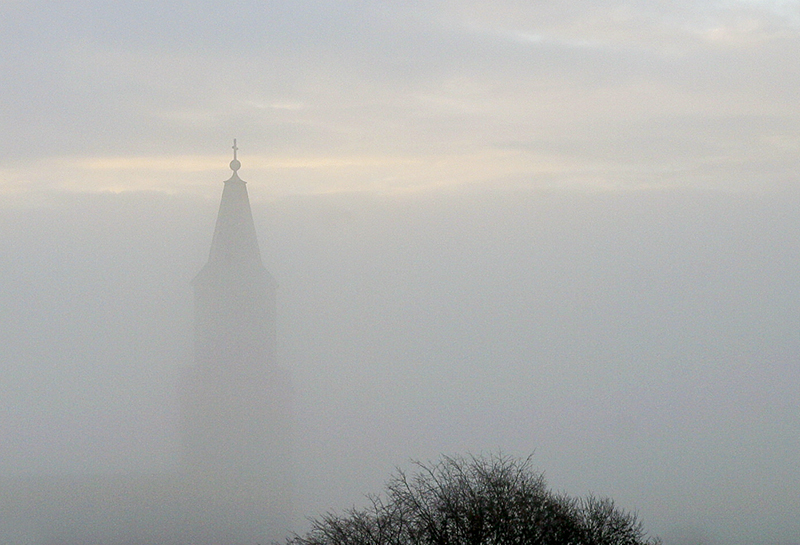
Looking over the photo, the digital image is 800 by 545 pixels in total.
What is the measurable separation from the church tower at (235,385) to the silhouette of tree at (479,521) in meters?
62.4

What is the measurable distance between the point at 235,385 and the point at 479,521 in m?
66.0

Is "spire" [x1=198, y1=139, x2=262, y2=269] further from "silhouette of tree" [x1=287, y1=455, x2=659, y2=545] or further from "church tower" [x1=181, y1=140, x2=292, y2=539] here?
"silhouette of tree" [x1=287, y1=455, x2=659, y2=545]

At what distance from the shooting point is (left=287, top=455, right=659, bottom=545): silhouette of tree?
3170 centimetres

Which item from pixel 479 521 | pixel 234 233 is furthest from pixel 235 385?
pixel 479 521

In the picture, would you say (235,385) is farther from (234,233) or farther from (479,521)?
(479,521)

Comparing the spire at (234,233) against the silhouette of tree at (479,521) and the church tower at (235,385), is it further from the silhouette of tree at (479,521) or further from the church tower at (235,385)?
the silhouette of tree at (479,521)

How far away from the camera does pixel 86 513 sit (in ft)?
327

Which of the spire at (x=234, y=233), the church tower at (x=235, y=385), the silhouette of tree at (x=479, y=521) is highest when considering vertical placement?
the spire at (x=234, y=233)

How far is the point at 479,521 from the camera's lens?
3167 centimetres

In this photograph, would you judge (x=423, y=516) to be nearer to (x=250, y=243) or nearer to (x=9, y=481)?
(x=250, y=243)

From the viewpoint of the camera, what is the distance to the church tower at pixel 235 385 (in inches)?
3792

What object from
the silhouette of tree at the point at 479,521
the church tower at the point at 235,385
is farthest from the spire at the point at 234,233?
the silhouette of tree at the point at 479,521

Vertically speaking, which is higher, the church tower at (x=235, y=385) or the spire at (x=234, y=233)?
the spire at (x=234, y=233)

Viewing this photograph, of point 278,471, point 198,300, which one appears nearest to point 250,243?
point 198,300
